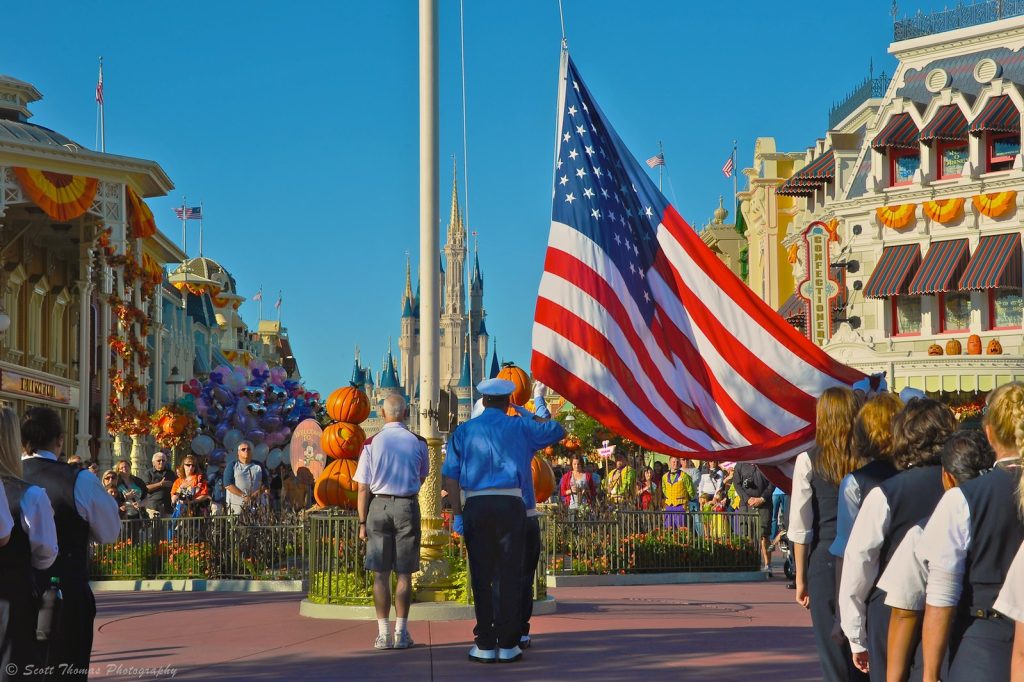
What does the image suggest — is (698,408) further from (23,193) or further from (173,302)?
(173,302)

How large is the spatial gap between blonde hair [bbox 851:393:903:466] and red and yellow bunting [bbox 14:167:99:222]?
25116mm

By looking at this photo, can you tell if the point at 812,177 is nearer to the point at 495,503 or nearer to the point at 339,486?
the point at 339,486

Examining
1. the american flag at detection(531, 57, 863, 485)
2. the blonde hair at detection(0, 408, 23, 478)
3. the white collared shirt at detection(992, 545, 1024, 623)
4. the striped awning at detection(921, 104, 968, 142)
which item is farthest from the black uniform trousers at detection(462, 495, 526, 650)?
the striped awning at detection(921, 104, 968, 142)

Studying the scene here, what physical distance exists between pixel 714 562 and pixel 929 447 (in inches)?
513

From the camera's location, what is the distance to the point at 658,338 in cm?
1059

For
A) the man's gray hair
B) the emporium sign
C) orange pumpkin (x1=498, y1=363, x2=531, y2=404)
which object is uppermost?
the emporium sign

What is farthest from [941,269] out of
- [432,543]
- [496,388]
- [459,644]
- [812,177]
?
[496,388]

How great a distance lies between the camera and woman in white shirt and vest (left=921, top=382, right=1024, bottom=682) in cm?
458

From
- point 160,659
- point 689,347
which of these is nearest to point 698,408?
point 689,347

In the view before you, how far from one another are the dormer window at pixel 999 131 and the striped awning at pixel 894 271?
2.72 m

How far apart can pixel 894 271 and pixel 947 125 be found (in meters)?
3.70

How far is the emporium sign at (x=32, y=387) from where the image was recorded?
3187 centimetres

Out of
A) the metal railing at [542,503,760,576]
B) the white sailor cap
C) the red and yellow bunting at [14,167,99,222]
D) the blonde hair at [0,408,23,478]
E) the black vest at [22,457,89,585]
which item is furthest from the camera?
the red and yellow bunting at [14,167,99,222]

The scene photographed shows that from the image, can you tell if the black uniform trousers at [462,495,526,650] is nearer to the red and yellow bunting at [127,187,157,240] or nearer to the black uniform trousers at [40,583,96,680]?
the black uniform trousers at [40,583,96,680]
